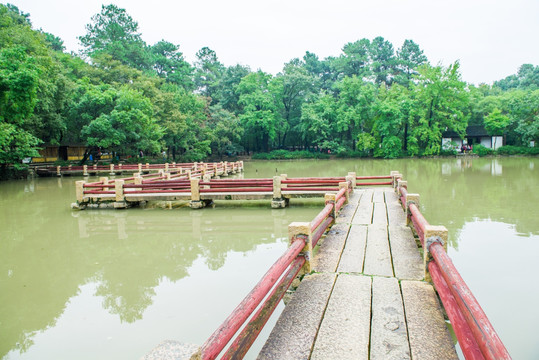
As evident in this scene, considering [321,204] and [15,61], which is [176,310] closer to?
[321,204]

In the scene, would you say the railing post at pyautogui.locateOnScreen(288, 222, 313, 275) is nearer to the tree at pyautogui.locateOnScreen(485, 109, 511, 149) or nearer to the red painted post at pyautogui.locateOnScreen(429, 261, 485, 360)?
the red painted post at pyautogui.locateOnScreen(429, 261, 485, 360)

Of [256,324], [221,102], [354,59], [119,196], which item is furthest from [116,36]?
[256,324]

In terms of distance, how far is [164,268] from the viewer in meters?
6.66

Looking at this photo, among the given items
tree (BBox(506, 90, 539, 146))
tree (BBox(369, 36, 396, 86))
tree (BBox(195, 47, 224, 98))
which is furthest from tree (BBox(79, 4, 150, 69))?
tree (BBox(506, 90, 539, 146))

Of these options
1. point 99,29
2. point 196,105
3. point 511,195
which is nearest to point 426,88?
point 196,105

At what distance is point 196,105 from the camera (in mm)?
41094

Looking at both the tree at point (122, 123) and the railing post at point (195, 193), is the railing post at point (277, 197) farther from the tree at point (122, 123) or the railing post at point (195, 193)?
the tree at point (122, 123)

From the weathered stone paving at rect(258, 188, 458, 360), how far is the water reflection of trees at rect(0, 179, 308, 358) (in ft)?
7.90

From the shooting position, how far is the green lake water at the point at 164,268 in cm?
437

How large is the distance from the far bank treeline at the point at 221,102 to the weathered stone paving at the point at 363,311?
67.0 feet

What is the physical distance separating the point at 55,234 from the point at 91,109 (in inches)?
883

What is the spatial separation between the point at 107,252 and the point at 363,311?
20.1 ft

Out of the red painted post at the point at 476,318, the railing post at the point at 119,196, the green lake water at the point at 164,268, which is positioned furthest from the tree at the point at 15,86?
the red painted post at the point at 476,318

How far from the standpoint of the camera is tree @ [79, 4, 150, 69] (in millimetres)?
51062
